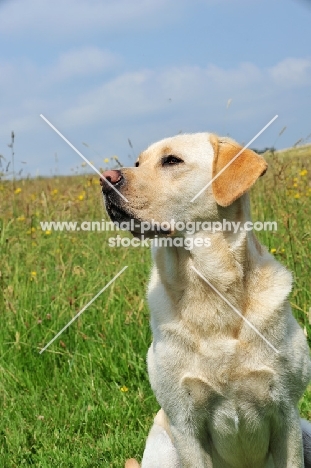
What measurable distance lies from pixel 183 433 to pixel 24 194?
5069 millimetres

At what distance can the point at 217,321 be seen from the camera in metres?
2.89

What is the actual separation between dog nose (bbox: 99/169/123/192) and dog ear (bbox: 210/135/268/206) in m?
0.43

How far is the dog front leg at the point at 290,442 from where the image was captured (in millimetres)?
2836

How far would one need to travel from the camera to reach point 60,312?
15.2 feet

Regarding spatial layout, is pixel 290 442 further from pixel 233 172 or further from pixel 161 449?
pixel 233 172

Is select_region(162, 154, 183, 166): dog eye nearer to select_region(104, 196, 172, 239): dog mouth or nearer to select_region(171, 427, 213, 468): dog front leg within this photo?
select_region(104, 196, 172, 239): dog mouth

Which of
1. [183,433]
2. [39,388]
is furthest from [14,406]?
[183,433]

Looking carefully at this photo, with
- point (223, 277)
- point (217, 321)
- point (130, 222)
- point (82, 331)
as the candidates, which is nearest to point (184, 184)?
point (130, 222)

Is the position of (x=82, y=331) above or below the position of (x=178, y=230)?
below

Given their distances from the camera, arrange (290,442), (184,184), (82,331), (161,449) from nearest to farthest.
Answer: (290,442), (184,184), (161,449), (82,331)

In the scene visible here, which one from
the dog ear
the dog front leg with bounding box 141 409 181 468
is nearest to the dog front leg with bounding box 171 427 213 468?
the dog front leg with bounding box 141 409 181 468

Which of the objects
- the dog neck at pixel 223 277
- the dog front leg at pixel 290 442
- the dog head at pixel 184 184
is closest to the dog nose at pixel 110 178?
the dog head at pixel 184 184

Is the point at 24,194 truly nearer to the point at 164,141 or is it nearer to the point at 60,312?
the point at 60,312

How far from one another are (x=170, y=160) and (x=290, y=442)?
4.55 feet
